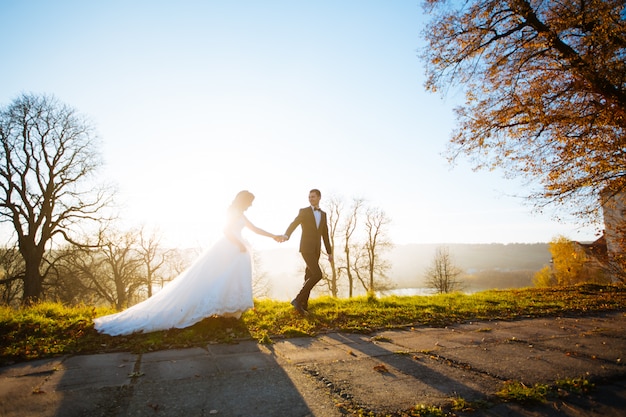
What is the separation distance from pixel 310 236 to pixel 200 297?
2589 millimetres

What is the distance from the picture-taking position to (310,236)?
6801 millimetres

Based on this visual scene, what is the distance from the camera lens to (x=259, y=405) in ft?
7.78

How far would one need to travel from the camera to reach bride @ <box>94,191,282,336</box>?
489 cm

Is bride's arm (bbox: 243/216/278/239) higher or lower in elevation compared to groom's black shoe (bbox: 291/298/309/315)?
higher

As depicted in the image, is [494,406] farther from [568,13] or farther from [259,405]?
[568,13]

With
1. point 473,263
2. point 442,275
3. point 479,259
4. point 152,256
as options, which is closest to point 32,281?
point 152,256

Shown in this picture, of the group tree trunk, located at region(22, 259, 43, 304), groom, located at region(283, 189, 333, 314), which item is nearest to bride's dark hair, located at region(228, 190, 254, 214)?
groom, located at region(283, 189, 333, 314)

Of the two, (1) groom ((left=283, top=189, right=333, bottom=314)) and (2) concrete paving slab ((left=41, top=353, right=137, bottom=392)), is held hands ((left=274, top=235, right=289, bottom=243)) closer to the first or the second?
(1) groom ((left=283, top=189, right=333, bottom=314))

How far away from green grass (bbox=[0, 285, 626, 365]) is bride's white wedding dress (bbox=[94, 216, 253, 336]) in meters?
0.19

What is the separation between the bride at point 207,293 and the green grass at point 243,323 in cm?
19

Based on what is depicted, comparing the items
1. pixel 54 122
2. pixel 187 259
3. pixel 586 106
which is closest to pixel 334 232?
pixel 187 259

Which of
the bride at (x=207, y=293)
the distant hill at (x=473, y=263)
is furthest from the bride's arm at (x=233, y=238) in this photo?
the distant hill at (x=473, y=263)

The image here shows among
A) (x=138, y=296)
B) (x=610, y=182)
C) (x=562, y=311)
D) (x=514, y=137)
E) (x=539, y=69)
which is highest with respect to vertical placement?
(x=539, y=69)

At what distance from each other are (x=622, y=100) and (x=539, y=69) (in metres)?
2.41
